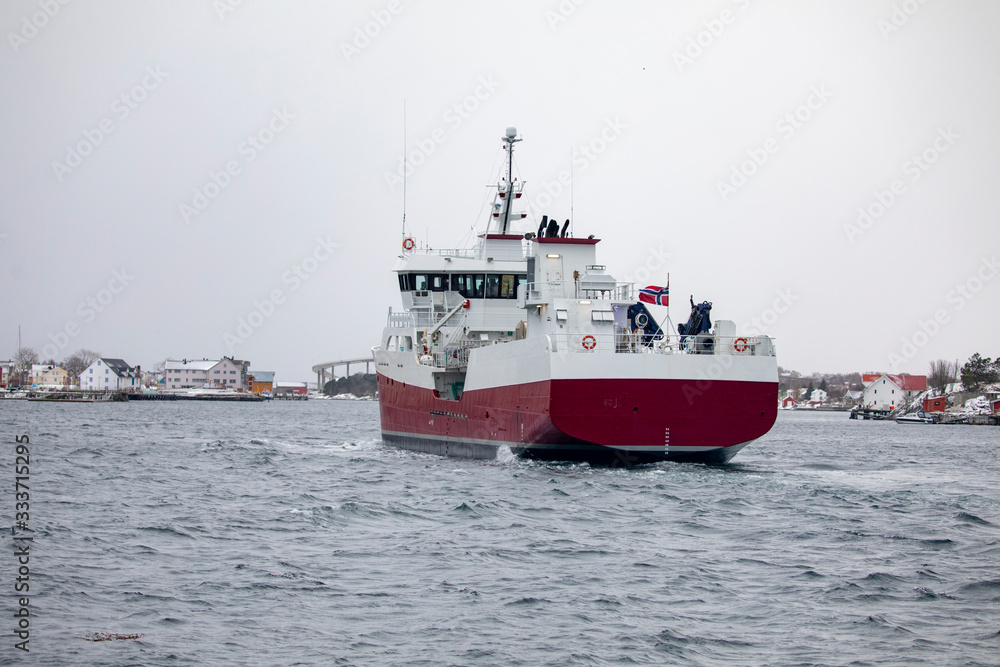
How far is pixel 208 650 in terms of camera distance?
9.23 metres

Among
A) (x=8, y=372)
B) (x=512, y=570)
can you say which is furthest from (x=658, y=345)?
(x=8, y=372)

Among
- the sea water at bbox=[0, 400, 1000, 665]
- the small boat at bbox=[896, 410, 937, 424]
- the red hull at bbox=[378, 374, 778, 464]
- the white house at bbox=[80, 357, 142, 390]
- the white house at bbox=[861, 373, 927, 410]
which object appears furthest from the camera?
the white house at bbox=[80, 357, 142, 390]

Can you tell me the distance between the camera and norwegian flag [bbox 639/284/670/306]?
25.5 metres

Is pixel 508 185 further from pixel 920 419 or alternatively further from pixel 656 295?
pixel 920 419

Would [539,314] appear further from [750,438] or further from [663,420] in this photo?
[750,438]

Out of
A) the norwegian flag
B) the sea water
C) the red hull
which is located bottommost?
the sea water

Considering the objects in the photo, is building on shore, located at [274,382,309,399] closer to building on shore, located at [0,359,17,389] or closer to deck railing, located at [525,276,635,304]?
building on shore, located at [0,359,17,389]

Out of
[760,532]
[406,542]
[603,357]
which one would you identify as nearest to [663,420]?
[603,357]

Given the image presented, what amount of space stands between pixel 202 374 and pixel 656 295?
14455 cm

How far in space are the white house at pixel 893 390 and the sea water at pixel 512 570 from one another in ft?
295

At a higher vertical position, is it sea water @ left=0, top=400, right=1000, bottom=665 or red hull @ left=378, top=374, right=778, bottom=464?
red hull @ left=378, top=374, right=778, bottom=464

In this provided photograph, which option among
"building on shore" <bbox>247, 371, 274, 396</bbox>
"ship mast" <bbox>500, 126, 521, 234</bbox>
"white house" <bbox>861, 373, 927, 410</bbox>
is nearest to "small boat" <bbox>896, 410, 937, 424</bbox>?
"white house" <bbox>861, 373, 927, 410</bbox>

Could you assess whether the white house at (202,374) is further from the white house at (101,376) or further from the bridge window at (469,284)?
the bridge window at (469,284)

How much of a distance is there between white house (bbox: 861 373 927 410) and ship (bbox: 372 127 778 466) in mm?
86761
